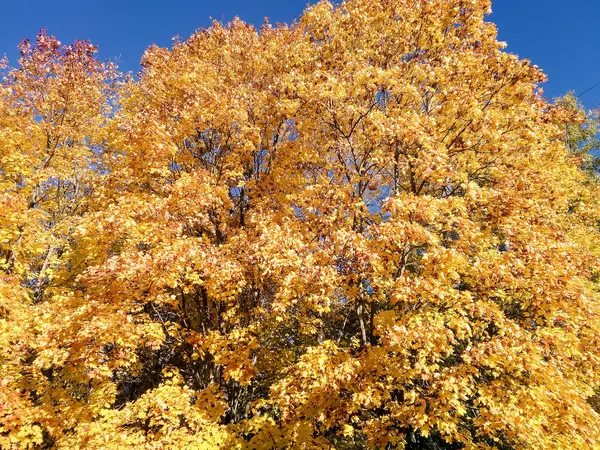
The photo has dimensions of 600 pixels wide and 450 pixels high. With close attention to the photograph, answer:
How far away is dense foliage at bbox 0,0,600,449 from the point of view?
8.49 metres

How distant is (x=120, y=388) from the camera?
16.9 metres

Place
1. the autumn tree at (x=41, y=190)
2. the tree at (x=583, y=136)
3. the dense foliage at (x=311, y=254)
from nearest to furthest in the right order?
the dense foliage at (x=311, y=254), the autumn tree at (x=41, y=190), the tree at (x=583, y=136)

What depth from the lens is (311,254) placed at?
9648 mm

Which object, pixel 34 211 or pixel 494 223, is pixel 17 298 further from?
pixel 494 223

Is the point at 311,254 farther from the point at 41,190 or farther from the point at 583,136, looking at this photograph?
the point at 583,136

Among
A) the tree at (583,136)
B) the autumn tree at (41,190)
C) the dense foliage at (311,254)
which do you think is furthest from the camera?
the tree at (583,136)

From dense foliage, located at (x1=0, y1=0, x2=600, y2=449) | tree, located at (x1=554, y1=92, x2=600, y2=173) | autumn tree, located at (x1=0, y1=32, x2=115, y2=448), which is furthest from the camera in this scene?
tree, located at (x1=554, y1=92, x2=600, y2=173)

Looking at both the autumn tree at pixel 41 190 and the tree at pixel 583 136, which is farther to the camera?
the tree at pixel 583 136

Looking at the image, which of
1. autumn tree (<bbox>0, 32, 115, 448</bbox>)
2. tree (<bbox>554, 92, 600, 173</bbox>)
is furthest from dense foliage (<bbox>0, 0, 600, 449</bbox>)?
tree (<bbox>554, 92, 600, 173</bbox>)

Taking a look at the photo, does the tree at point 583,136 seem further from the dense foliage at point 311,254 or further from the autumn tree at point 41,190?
the autumn tree at point 41,190

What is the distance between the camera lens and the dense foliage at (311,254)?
334 inches

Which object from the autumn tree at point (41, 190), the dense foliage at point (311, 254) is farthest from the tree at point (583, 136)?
the autumn tree at point (41, 190)

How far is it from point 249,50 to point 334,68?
18.7ft

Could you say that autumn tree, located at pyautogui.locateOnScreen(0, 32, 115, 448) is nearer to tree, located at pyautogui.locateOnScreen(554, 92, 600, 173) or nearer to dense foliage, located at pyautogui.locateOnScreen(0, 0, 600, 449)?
dense foliage, located at pyautogui.locateOnScreen(0, 0, 600, 449)
